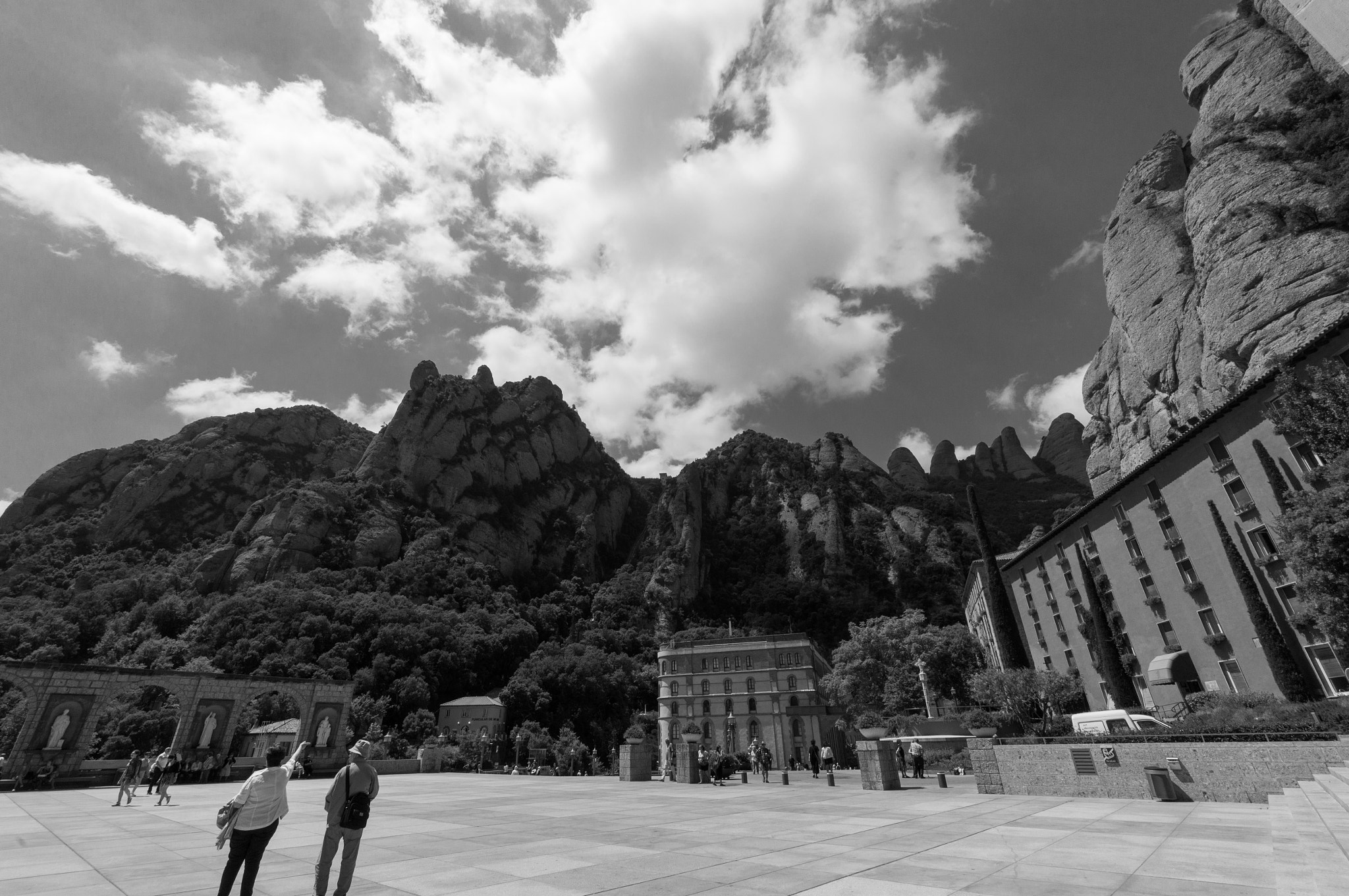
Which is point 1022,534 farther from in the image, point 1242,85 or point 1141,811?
point 1141,811

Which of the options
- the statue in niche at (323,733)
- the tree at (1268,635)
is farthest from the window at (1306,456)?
the statue in niche at (323,733)

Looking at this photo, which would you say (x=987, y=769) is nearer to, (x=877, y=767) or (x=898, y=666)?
(x=877, y=767)

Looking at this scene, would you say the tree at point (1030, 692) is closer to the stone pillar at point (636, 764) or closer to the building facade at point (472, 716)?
the stone pillar at point (636, 764)

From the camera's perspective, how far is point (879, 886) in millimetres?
6023

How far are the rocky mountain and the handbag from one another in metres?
51.6

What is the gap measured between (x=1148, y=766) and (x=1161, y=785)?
482 mm

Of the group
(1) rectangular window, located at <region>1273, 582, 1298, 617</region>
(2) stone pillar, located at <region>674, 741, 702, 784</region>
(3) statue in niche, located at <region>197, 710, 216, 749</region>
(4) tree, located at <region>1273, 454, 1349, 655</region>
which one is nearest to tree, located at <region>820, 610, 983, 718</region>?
(1) rectangular window, located at <region>1273, 582, 1298, 617</region>

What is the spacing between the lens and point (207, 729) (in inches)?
1206

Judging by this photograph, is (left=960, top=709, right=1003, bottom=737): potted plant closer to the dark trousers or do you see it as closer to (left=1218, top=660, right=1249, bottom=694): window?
(left=1218, top=660, right=1249, bottom=694): window

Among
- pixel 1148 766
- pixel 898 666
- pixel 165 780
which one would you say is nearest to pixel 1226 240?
pixel 898 666

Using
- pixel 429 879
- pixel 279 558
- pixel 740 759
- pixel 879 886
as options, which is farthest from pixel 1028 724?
pixel 279 558

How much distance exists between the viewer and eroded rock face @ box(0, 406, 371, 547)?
342 ft

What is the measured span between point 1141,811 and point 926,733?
109 feet

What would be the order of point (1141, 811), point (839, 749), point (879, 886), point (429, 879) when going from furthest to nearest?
point (839, 749), point (1141, 811), point (429, 879), point (879, 886)
